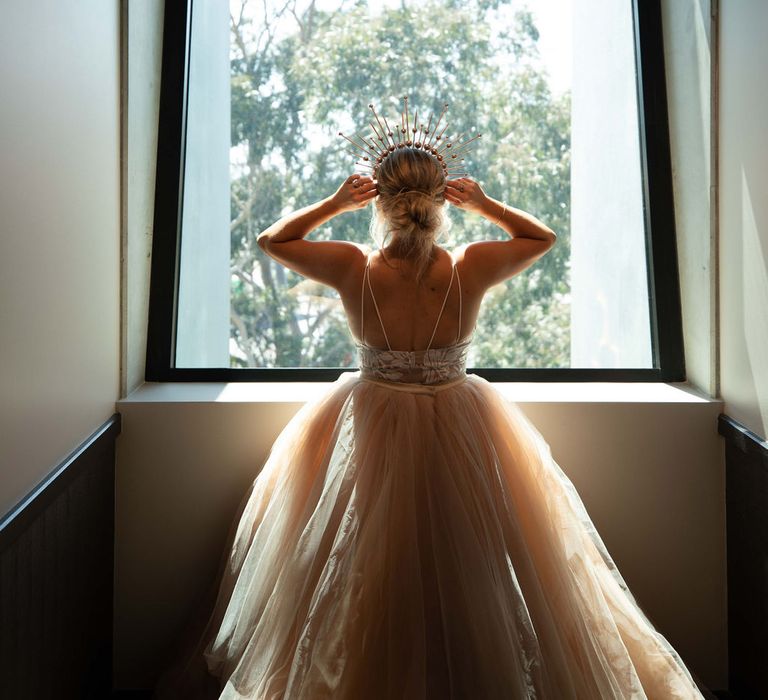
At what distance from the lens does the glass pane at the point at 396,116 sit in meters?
2.64

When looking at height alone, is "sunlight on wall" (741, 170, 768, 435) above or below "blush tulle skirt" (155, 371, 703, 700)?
above

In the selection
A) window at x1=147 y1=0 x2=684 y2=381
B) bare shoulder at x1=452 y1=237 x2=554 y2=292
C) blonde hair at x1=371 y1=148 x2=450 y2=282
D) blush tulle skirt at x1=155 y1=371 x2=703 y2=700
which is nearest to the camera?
blush tulle skirt at x1=155 y1=371 x2=703 y2=700

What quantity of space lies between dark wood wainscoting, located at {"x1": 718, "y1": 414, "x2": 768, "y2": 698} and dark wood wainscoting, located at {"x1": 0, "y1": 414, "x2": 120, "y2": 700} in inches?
64.1

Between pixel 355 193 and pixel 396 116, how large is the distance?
0.71m

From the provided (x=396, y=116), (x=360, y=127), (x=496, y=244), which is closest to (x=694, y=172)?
(x=496, y=244)

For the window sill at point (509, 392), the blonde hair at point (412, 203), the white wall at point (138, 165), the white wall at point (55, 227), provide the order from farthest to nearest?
1. the window sill at point (509, 392)
2. the white wall at point (138, 165)
3. the blonde hair at point (412, 203)
4. the white wall at point (55, 227)

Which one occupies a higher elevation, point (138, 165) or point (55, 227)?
point (138, 165)

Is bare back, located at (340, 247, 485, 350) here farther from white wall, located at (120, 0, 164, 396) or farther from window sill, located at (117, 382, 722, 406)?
white wall, located at (120, 0, 164, 396)

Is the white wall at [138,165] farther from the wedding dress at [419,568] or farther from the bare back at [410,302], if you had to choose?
the bare back at [410,302]

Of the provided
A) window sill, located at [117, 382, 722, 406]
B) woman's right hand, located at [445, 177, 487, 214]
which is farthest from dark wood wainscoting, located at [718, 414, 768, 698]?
woman's right hand, located at [445, 177, 487, 214]

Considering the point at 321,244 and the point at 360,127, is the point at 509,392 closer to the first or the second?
the point at 321,244

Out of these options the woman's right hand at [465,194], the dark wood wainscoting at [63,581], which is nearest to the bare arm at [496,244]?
the woman's right hand at [465,194]

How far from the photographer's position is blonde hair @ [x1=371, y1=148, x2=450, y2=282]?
6.21 ft

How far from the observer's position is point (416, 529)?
1.75 metres
